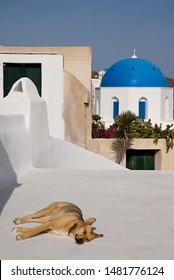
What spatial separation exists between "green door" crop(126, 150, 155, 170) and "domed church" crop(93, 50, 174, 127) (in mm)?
4452

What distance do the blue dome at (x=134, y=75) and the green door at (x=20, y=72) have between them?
993 cm

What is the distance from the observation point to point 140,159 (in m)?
20.2

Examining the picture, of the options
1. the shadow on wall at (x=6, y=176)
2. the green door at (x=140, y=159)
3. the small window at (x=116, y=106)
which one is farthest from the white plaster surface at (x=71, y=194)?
the small window at (x=116, y=106)

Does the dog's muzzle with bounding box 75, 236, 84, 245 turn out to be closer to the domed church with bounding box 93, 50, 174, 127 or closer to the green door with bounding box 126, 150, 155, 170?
the green door with bounding box 126, 150, 155, 170

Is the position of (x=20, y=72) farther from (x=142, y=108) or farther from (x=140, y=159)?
(x=142, y=108)

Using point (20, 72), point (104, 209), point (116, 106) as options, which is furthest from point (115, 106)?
point (104, 209)

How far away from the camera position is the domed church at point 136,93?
2452cm

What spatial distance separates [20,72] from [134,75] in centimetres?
1033

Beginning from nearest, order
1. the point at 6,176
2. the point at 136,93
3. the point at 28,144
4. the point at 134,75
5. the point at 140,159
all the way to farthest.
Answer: the point at 6,176 → the point at 28,144 → the point at 140,159 → the point at 136,93 → the point at 134,75

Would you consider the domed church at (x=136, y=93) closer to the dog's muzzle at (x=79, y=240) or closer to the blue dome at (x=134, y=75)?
the blue dome at (x=134, y=75)

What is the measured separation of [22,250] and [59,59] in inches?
463

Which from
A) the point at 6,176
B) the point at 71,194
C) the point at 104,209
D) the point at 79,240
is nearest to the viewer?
the point at 79,240
